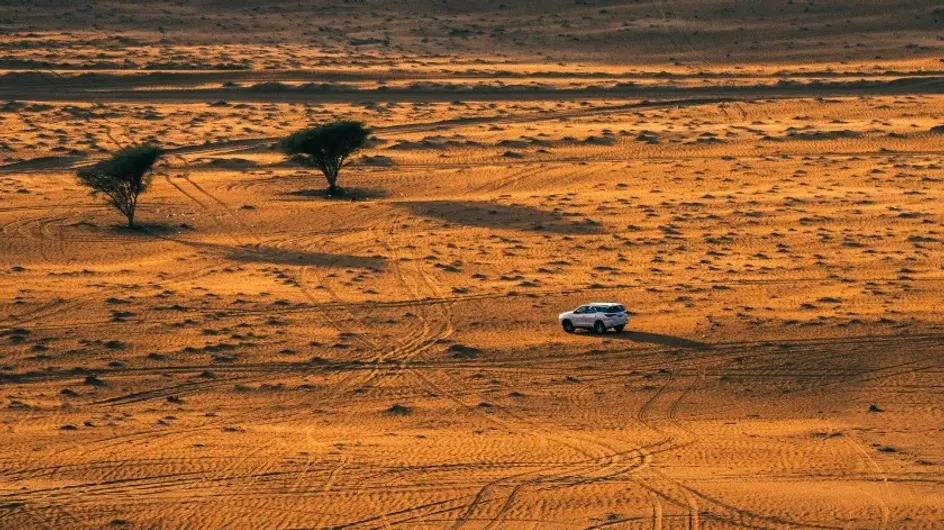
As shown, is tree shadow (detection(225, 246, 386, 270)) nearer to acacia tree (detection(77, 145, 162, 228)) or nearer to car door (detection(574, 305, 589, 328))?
acacia tree (detection(77, 145, 162, 228))

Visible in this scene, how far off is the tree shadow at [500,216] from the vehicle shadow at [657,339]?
11111 millimetres

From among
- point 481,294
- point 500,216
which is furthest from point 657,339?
point 500,216

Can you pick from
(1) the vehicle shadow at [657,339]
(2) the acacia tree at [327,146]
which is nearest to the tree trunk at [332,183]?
(2) the acacia tree at [327,146]

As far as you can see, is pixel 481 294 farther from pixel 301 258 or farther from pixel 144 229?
pixel 144 229

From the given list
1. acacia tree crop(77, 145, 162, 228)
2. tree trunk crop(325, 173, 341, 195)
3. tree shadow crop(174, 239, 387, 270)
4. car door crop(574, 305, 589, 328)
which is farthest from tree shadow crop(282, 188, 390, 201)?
car door crop(574, 305, 589, 328)

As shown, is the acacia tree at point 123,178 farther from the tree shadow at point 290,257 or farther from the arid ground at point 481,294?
the tree shadow at point 290,257

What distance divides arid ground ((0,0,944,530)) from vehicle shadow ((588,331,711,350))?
0.33 feet

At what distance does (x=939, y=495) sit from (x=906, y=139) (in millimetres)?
36415

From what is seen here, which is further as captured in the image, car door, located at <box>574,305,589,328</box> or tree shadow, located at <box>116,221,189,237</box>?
tree shadow, located at <box>116,221,189,237</box>

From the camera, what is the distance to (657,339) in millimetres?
36375

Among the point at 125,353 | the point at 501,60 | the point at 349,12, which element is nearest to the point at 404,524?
the point at 125,353

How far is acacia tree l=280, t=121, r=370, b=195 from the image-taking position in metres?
54.6

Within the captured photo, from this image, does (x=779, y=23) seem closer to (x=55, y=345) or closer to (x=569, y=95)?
(x=569, y=95)

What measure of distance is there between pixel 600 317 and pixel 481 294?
16.3ft
